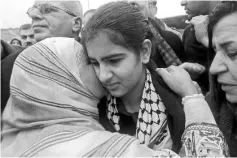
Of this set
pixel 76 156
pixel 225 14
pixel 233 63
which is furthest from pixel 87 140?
pixel 225 14

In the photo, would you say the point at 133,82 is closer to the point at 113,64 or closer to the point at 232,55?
the point at 113,64

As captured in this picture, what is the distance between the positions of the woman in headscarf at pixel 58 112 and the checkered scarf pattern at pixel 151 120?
13 centimetres

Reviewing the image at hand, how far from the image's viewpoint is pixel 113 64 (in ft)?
4.64

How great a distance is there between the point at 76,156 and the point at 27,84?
1.25ft

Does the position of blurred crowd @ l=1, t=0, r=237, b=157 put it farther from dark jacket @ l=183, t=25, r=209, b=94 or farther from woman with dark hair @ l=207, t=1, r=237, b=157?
dark jacket @ l=183, t=25, r=209, b=94

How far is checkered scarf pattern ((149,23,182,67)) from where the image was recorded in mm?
2351

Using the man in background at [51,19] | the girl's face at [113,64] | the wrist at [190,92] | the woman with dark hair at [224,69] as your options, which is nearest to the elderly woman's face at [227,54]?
the woman with dark hair at [224,69]

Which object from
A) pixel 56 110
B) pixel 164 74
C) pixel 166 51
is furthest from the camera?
pixel 166 51

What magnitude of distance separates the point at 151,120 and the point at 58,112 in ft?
1.33

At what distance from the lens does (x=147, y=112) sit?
145 cm

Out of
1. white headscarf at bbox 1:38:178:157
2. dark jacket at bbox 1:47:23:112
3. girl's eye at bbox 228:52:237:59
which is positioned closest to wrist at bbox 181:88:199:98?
girl's eye at bbox 228:52:237:59

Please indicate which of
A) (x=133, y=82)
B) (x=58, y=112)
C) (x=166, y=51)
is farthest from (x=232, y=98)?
(x=166, y=51)

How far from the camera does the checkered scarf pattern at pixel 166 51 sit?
7.71 feet

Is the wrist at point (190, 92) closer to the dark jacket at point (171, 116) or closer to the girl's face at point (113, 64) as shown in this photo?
the dark jacket at point (171, 116)
